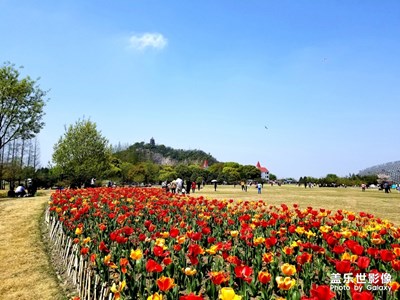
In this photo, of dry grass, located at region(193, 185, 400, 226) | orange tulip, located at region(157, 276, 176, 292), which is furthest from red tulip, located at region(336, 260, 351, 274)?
dry grass, located at region(193, 185, 400, 226)

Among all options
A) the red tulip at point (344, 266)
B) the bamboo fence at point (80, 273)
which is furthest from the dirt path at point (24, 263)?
the red tulip at point (344, 266)

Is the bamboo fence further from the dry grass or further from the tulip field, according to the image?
the dry grass

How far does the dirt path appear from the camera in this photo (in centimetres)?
848

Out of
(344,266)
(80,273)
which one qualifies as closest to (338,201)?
(80,273)

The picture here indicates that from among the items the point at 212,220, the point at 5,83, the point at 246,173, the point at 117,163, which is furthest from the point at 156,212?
the point at 246,173

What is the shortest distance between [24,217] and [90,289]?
571 inches

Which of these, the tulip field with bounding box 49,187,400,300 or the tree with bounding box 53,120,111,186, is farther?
the tree with bounding box 53,120,111,186

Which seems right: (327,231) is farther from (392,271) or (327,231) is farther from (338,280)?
(338,280)

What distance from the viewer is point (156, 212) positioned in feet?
38.0

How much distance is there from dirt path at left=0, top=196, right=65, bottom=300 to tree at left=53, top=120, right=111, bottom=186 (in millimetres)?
26192

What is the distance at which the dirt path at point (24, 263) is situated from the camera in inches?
334

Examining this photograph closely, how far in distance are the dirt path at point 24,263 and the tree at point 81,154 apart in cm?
2619

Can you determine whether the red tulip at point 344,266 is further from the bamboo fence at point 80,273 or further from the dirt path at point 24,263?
the dirt path at point 24,263

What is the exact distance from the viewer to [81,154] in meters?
45.3
